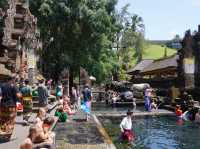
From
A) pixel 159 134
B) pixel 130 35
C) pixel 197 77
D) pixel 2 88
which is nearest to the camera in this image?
pixel 2 88

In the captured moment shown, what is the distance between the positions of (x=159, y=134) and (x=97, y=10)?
2834 cm

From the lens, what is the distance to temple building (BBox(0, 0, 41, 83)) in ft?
86.1

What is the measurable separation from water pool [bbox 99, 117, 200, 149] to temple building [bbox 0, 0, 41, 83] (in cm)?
593

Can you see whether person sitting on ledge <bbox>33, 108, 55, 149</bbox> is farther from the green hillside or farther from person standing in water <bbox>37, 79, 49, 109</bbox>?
the green hillside

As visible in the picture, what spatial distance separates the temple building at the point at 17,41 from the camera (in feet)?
86.1

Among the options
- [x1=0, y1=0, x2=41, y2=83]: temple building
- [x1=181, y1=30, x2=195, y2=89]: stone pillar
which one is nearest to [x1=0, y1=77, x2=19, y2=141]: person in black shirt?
[x1=0, y1=0, x2=41, y2=83]: temple building

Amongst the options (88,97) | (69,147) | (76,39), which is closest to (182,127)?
(88,97)

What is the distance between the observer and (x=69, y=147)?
15.2m

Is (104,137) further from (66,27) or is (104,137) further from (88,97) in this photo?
(66,27)

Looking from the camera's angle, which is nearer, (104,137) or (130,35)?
(104,137)

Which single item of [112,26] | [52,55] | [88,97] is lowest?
[88,97]

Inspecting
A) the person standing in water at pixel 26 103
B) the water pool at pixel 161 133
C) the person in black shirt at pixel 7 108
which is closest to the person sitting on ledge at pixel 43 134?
the person in black shirt at pixel 7 108

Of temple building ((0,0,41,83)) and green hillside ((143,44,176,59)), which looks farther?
green hillside ((143,44,176,59))

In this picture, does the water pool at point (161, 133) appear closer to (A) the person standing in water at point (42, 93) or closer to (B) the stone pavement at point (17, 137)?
(A) the person standing in water at point (42, 93)
